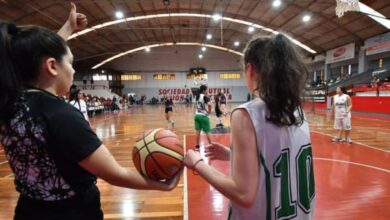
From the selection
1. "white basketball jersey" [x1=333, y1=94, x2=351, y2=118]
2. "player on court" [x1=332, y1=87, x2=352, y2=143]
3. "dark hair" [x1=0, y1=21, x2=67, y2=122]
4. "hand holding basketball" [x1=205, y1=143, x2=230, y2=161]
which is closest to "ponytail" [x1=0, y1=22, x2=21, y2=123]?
"dark hair" [x1=0, y1=21, x2=67, y2=122]

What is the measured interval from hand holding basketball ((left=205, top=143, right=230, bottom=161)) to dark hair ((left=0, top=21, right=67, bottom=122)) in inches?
34.4

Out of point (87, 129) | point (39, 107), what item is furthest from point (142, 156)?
point (39, 107)

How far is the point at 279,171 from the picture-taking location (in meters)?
1.12

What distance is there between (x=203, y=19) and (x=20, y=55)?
75.9ft

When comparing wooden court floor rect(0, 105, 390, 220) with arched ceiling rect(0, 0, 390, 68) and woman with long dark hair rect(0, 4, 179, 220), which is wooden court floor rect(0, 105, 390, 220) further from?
arched ceiling rect(0, 0, 390, 68)

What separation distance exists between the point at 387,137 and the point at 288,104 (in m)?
9.53

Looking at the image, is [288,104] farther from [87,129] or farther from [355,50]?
[355,50]

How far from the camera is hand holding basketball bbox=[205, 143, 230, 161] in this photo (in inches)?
61.3

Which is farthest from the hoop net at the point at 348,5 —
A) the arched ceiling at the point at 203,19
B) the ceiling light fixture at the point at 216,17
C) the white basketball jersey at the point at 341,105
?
the ceiling light fixture at the point at 216,17

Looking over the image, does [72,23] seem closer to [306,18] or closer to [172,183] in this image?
[172,183]

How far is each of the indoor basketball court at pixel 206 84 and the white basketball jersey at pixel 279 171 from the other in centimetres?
19

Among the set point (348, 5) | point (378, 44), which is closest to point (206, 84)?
point (348, 5)

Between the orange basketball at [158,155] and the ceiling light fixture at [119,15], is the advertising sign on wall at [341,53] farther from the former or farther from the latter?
the orange basketball at [158,155]

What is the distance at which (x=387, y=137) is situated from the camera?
28.8 ft
